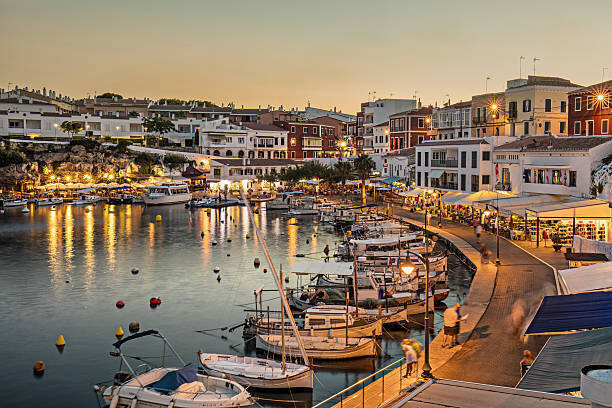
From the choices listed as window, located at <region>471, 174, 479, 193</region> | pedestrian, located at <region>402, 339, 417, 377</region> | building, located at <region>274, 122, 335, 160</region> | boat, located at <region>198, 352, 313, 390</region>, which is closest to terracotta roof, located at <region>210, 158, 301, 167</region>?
building, located at <region>274, 122, 335, 160</region>

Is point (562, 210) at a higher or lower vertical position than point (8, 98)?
lower

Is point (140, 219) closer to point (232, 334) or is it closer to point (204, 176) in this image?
point (204, 176)

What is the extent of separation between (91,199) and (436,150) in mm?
60733

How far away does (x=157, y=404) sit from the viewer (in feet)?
61.9

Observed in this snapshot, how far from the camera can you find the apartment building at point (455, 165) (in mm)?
61688

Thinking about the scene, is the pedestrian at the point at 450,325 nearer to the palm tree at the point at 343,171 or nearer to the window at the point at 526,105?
the window at the point at 526,105

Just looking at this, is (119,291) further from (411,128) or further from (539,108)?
(411,128)

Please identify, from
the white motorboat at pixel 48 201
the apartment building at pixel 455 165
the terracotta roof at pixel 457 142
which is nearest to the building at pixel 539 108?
the terracotta roof at pixel 457 142

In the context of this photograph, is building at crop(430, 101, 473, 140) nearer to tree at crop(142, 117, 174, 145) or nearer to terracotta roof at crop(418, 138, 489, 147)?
terracotta roof at crop(418, 138, 489, 147)

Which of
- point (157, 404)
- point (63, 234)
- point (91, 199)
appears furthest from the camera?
point (91, 199)

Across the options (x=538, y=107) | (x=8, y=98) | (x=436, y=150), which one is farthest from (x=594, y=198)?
(x=8, y=98)

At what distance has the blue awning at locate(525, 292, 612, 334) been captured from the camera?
53.9ft

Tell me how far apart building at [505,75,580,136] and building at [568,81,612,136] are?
7.96 m

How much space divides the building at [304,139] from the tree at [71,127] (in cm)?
4513
